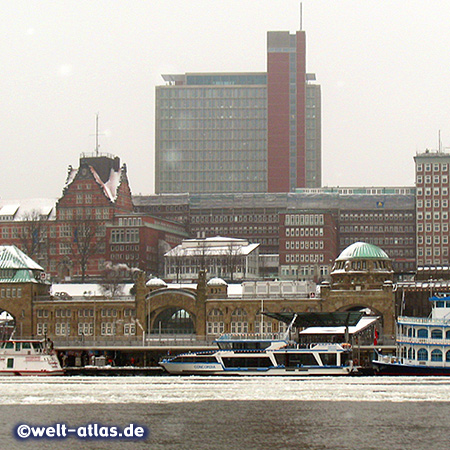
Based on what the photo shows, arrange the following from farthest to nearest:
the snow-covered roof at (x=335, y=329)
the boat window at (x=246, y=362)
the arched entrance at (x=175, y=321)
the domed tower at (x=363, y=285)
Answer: the arched entrance at (x=175, y=321) < the domed tower at (x=363, y=285) < the snow-covered roof at (x=335, y=329) < the boat window at (x=246, y=362)

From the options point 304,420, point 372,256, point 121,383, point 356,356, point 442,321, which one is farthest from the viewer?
point 372,256

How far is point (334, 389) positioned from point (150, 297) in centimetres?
6666

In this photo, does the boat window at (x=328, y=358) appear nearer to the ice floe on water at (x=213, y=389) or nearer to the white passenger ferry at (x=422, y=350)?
the white passenger ferry at (x=422, y=350)

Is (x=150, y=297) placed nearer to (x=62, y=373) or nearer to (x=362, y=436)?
(x=62, y=373)

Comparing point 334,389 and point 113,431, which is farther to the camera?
point 334,389

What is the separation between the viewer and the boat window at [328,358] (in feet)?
371

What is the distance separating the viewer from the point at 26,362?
385ft

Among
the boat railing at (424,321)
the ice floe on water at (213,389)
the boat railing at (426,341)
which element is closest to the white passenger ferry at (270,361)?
the ice floe on water at (213,389)

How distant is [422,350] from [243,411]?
137 feet

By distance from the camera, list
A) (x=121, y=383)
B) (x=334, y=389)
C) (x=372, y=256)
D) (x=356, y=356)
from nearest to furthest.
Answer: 1. (x=334, y=389)
2. (x=121, y=383)
3. (x=356, y=356)
4. (x=372, y=256)

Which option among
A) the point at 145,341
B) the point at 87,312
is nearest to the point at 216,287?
the point at 87,312

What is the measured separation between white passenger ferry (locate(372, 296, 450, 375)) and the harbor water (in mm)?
7805

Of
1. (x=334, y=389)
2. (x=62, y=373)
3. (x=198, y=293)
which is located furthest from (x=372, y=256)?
(x=334, y=389)

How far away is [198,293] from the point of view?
154000 mm
